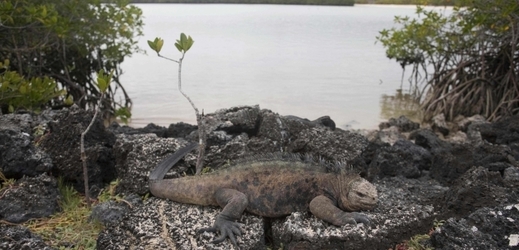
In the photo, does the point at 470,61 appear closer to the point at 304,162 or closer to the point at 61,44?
the point at 61,44

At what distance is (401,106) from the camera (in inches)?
453

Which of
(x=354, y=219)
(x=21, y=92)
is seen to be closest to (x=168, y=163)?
(x=354, y=219)

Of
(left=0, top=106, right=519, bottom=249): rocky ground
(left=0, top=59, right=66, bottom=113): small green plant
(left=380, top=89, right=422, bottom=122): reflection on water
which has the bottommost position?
(left=380, top=89, right=422, bottom=122): reflection on water

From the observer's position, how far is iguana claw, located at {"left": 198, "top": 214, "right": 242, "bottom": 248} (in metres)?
2.49

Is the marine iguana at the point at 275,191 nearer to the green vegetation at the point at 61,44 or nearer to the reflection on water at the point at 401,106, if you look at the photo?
the green vegetation at the point at 61,44

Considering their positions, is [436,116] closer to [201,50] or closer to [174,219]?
[174,219]

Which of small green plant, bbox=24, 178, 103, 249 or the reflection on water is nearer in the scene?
small green plant, bbox=24, 178, 103, 249

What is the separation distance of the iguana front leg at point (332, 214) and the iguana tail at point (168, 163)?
100cm

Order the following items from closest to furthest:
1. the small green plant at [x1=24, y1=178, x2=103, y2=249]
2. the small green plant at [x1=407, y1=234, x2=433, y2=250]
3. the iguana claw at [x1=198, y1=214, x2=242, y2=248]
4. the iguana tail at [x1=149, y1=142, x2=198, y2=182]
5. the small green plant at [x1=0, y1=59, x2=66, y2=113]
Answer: the iguana claw at [x1=198, y1=214, x2=242, y2=248]
the small green plant at [x1=407, y1=234, x2=433, y2=250]
the small green plant at [x1=24, y1=178, x2=103, y2=249]
the iguana tail at [x1=149, y1=142, x2=198, y2=182]
the small green plant at [x1=0, y1=59, x2=66, y2=113]

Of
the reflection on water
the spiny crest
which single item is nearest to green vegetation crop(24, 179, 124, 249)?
the spiny crest

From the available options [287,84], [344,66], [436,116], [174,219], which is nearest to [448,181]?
[174,219]

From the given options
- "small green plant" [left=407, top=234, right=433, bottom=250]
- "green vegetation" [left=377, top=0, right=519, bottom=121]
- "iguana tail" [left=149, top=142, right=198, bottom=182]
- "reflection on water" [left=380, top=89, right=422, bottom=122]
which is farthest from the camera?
"reflection on water" [left=380, top=89, right=422, bottom=122]

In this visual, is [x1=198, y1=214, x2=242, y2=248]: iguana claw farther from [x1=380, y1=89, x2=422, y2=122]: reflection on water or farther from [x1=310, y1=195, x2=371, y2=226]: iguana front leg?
[x1=380, y1=89, x2=422, y2=122]: reflection on water

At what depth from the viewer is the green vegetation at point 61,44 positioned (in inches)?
210
